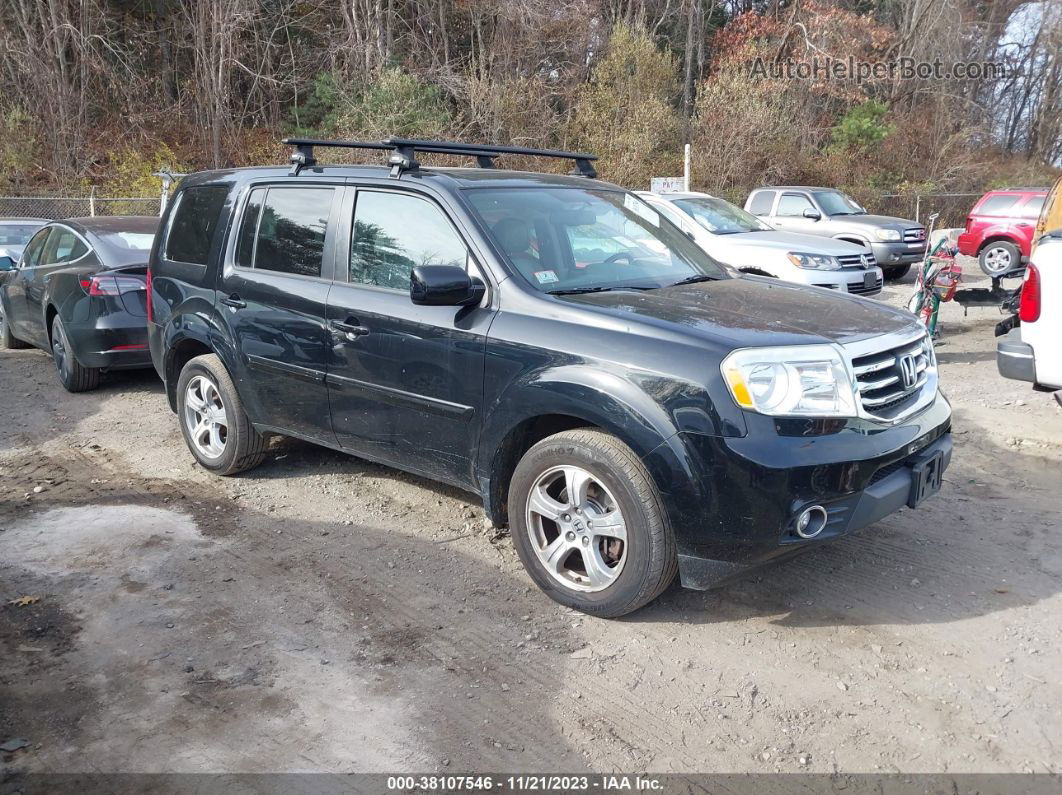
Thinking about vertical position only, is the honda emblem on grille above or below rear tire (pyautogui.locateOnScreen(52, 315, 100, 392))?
above

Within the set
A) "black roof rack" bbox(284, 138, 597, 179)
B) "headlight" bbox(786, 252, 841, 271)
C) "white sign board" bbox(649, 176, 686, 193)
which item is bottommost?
"headlight" bbox(786, 252, 841, 271)

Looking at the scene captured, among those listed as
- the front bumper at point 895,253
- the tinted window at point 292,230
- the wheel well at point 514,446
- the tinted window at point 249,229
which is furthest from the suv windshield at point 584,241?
the front bumper at point 895,253

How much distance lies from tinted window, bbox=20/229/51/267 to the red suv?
1615 cm

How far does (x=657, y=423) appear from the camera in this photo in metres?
3.63

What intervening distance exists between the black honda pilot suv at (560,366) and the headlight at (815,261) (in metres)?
6.56

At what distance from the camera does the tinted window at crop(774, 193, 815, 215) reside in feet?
55.8

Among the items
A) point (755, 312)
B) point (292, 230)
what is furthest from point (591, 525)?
point (292, 230)

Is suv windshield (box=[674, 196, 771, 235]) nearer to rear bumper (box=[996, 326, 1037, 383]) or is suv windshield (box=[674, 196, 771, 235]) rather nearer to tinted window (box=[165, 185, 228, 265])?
rear bumper (box=[996, 326, 1037, 383])

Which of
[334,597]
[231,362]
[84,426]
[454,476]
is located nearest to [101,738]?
[334,597]

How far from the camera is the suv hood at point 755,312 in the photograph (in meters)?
3.75

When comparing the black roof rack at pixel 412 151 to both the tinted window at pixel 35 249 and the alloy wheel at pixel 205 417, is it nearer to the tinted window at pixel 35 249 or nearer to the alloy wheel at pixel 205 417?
the alloy wheel at pixel 205 417

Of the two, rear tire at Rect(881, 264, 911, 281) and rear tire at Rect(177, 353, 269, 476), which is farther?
rear tire at Rect(881, 264, 911, 281)

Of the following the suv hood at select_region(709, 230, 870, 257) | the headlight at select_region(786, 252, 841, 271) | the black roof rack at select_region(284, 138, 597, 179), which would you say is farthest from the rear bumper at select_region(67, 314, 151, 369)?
the headlight at select_region(786, 252, 841, 271)

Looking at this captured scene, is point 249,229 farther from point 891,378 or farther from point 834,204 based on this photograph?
point 834,204
